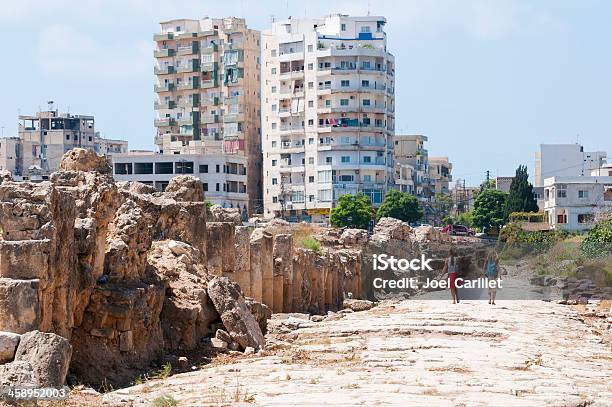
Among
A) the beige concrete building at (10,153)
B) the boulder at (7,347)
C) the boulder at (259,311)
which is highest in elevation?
the beige concrete building at (10,153)

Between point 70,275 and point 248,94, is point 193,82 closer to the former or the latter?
point 248,94

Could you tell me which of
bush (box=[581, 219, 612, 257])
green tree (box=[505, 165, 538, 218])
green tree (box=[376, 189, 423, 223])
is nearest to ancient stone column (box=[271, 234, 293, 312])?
bush (box=[581, 219, 612, 257])

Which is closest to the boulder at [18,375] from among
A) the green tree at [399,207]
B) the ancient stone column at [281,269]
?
the ancient stone column at [281,269]

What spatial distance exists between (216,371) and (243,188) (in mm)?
86352

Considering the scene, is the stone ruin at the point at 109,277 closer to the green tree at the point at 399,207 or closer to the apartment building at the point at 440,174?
the green tree at the point at 399,207

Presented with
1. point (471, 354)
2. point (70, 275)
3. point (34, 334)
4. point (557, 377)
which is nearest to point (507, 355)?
point (471, 354)

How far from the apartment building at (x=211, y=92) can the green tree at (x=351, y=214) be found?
12837 mm

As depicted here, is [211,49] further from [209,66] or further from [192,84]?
[192,84]

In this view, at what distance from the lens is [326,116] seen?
343 feet

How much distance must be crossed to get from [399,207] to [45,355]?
8532 cm

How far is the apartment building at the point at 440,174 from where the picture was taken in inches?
5591

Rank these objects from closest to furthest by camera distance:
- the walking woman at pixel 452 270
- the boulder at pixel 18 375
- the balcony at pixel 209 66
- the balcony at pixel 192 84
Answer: the boulder at pixel 18 375, the walking woman at pixel 452 270, the balcony at pixel 209 66, the balcony at pixel 192 84

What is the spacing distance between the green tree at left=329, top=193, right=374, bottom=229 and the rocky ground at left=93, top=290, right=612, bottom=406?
6173 cm

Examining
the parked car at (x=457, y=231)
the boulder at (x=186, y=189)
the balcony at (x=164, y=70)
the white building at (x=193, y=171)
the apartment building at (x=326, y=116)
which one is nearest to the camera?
the boulder at (x=186, y=189)
